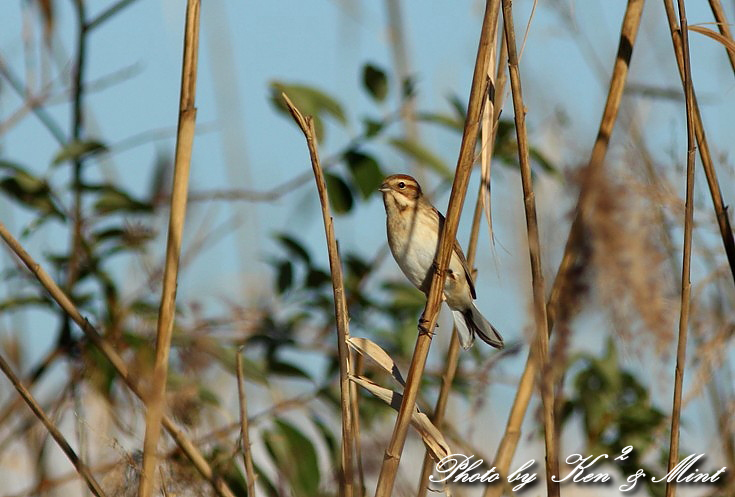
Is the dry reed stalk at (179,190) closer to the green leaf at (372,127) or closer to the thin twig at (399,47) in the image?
the green leaf at (372,127)

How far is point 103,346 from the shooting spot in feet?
6.01

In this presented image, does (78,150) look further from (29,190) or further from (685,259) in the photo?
(685,259)

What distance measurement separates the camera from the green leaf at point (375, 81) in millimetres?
2975

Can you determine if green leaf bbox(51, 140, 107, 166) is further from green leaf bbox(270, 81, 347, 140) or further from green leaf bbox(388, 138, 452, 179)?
green leaf bbox(388, 138, 452, 179)

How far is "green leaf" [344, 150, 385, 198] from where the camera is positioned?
2.83 m

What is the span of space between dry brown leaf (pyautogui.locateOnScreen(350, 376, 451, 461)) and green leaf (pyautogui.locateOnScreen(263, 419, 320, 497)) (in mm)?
587

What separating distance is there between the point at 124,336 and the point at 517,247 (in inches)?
80.4

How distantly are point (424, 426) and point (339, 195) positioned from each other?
129 cm

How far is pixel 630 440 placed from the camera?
Answer: 2623 mm

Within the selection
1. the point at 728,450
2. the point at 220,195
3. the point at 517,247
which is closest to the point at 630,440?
the point at 728,450

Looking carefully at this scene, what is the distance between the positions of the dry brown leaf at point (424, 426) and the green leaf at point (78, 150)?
3.81 ft

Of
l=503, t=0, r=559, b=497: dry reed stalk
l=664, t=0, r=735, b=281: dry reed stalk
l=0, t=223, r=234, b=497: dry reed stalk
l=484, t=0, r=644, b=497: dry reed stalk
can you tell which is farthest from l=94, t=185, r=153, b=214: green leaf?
l=664, t=0, r=735, b=281: dry reed stalk

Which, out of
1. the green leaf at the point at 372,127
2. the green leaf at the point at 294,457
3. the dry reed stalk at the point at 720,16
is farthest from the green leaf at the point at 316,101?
the dry reed stalk at the point at 720,16

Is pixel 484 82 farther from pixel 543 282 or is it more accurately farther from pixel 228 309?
pixel 228 309
